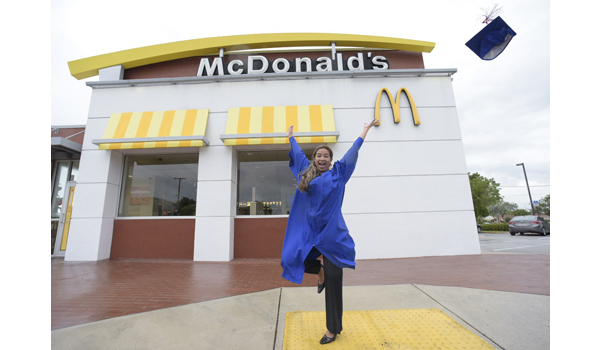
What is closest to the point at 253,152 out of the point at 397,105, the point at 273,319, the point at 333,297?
the point at 397,105

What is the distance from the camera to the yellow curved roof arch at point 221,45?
8820 millimetres

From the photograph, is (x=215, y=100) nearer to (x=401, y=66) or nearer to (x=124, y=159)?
(x=124, y=159)

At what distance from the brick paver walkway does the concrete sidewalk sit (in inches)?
15.9

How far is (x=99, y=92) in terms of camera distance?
330 inches

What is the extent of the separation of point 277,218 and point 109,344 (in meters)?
5.42

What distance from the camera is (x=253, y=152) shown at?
8.30m

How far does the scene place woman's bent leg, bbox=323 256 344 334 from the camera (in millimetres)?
2262

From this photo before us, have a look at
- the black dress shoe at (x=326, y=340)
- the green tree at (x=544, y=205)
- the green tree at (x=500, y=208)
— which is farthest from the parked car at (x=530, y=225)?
the green tree at (x=500, y=208)

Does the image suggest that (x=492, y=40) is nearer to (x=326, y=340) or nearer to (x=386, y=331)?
(x=386, y=331)

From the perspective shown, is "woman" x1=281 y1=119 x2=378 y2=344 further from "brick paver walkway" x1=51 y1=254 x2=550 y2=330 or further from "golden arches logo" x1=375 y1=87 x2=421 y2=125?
"golden arches logo" x1=375 y1=87 x2=421 y2=125

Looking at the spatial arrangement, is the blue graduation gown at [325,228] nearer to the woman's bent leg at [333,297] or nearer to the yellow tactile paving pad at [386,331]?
the woman's bent leg at [333,297]

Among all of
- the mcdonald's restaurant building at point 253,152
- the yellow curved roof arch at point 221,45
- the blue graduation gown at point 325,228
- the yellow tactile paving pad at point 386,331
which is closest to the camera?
the yellow tactile paving pad at point 386,331

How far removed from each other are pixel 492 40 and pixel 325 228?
6890 mm

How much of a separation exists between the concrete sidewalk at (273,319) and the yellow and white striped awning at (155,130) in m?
5.26
